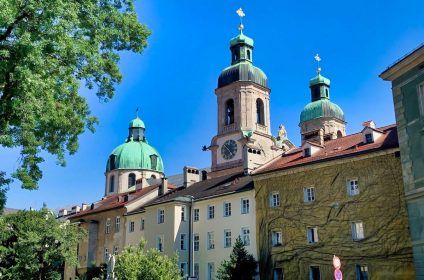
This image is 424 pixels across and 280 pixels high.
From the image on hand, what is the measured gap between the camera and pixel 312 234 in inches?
1345

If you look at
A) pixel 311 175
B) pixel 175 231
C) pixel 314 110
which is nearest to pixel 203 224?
pixel 175 231

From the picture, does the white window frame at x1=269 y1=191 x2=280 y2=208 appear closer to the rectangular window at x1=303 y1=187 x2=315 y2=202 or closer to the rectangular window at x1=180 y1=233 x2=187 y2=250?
the rectangular window at x1=303 y1=187 x2=315 y2=202

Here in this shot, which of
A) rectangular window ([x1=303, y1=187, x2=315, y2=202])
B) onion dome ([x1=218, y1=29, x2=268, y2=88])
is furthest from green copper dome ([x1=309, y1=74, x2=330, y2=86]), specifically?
rectangular window ([x1=303, y1=187, x2=315, y2=202])

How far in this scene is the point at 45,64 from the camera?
1636 cm

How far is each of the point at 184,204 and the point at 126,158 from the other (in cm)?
4136

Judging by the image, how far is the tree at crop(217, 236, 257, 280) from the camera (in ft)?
115

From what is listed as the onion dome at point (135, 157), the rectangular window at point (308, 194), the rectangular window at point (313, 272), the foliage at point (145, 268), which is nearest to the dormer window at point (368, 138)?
the rectangular window at point (308, 194)

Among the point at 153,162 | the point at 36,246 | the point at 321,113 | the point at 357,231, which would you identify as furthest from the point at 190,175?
the point at 321,113

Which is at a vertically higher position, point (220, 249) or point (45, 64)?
point (45, 64)

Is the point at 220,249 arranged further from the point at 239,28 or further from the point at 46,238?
the point at 239,28

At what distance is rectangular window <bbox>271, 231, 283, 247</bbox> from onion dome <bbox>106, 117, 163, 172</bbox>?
4897cm

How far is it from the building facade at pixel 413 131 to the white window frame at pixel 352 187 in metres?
6.70

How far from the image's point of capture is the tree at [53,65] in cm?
1549

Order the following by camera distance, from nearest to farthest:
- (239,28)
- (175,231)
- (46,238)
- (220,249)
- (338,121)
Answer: (220,249) < (175,231) < (46,238) < (239,28) < (338,121)
